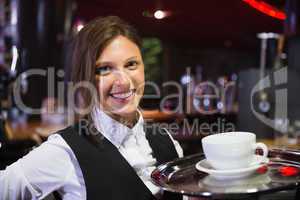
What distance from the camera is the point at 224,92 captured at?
120cm

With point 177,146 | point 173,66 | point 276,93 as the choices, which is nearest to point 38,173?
point 177,146

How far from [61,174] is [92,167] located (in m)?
0.07

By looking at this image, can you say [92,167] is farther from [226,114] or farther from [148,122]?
[226,114]

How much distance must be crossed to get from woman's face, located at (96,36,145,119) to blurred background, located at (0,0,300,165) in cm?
13

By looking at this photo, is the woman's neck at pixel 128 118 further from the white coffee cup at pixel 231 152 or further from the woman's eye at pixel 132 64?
the white coffee cup at pixel 231 152

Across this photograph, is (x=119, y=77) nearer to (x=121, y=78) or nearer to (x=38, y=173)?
(x=121, y=78)

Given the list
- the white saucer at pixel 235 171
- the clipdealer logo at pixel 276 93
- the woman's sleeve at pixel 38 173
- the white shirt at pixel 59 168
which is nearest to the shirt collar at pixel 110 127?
the white shirt at pixel 59 168

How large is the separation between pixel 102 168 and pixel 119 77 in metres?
0.22

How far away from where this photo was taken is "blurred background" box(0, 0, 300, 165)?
1.12m

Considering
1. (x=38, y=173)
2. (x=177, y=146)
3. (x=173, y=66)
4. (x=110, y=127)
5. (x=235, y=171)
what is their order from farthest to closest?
1. (x=173, y=66)
2. (x=177, y=146)
3. (x=110, y=127)
4. (x=38, y=173)
5. (x=235, y=171)

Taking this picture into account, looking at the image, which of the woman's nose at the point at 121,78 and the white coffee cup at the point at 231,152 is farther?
the woman's nose at the point at 121,78

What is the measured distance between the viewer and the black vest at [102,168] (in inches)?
35.4

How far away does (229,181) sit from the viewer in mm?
774

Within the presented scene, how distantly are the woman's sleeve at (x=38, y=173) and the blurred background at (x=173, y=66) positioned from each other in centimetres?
20
